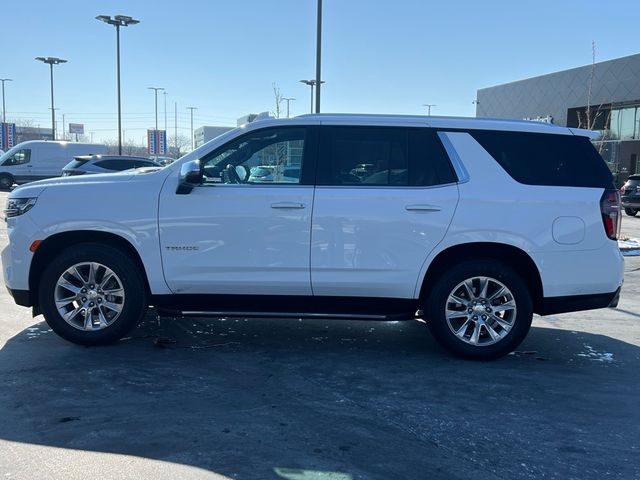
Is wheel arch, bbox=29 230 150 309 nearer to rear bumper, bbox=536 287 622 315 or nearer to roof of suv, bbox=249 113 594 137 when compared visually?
roof of suv, bbox=249 113 594 137

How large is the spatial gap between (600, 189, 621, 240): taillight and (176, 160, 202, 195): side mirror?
135 inches

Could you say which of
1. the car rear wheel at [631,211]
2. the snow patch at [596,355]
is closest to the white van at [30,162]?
the car rear wheel at [631,211]

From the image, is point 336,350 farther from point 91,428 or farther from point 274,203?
point 91,428

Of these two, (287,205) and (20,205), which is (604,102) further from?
(20,205)

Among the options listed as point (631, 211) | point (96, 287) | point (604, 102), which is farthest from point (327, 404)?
point (604, 102)

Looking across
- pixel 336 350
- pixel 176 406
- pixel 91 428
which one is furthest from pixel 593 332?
pixel 91 428

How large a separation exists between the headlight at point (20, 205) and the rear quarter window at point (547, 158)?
389 centimetres

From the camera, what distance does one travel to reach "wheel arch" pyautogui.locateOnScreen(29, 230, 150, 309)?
527cm

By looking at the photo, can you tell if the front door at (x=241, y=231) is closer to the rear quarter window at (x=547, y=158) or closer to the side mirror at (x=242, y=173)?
the side mirror at (x=242, y=173)

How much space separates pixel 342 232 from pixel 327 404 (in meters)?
1.49

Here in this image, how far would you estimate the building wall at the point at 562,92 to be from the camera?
35250 mm

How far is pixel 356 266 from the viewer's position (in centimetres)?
512

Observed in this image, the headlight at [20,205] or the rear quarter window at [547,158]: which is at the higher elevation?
the rear quarter window at [547,158]

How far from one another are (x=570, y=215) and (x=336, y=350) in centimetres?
234
